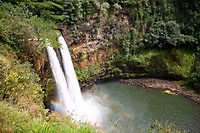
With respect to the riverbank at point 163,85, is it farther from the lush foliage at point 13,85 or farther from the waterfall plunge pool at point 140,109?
the lush foliage at point 13,85

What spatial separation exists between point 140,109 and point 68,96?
583cm

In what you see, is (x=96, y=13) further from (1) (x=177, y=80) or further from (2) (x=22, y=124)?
(2) (x=22, y=124)

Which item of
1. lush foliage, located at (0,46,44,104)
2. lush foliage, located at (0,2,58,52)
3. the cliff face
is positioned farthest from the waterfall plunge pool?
lush foliage, located at (0,2,58,52)

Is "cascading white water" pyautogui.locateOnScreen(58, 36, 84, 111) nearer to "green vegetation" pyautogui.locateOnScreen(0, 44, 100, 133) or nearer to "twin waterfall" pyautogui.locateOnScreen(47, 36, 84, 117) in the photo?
"twin waterfall" pyautogui.locateOnScreen(47, 36, 84, 117)

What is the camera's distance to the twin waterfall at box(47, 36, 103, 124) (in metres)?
9.24

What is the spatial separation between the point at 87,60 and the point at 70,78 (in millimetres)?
3791

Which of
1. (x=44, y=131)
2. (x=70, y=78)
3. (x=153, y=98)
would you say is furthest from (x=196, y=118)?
(x=44, y=131)

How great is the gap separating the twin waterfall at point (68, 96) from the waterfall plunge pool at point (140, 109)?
94 centimetres

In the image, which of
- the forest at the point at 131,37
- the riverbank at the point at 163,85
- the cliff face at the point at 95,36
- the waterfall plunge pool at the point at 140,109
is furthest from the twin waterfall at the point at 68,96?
the riverbank at the point at 163,85

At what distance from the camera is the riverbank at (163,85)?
44.0 ft

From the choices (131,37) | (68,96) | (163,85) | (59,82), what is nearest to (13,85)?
(59,82)

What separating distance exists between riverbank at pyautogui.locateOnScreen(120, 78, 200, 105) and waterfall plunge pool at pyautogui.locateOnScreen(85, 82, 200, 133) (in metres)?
0.75

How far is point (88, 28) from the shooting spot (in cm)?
1438

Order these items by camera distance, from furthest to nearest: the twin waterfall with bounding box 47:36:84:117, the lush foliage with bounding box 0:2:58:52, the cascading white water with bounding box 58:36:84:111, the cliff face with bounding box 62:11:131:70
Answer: the cliff face with bounding box 62:11:131:70
the cascading white water with bounding box 58:36:84:111
the twin waterfall with bounding box 47:36:84:117
the lush foliage with bounding box 0:2:58:52
